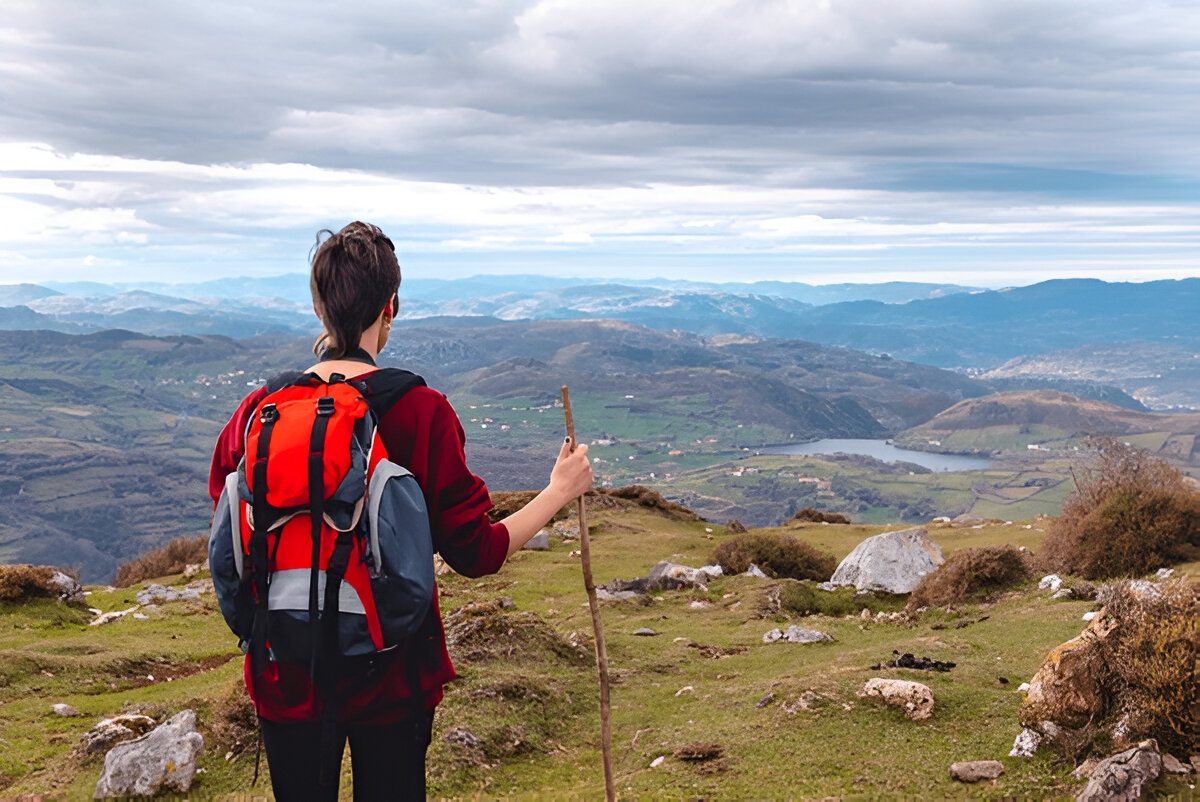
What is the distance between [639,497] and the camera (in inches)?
2461

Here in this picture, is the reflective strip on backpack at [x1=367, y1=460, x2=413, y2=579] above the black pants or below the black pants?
above

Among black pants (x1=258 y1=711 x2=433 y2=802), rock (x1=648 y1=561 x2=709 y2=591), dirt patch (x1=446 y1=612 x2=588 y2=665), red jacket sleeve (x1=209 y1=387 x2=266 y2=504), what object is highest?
red jacket sleeve (x1=209 y1=387 x2=266 y2=504)

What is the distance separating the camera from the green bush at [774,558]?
37.6m

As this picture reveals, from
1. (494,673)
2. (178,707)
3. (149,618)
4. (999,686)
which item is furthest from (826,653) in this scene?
(149,618)

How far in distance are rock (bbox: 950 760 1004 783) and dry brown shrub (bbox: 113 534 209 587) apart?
149 ft

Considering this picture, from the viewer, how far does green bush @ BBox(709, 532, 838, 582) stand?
123ft

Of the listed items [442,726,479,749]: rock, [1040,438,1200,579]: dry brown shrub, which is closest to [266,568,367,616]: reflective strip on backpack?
[442,726,479,749]: rock

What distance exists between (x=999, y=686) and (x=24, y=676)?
2019cm

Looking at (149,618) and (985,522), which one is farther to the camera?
(985,522)

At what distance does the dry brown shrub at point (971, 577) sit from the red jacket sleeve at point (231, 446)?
87.9 feet

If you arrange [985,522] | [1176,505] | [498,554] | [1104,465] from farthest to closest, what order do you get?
[985,522] → [1104,465] → [1176,505] → [498,554]

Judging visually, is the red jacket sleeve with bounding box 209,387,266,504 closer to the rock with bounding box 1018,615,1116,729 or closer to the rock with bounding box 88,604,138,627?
the rock with bounding box 1018,615,1116,729

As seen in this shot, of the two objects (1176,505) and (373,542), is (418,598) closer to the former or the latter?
(373,542)

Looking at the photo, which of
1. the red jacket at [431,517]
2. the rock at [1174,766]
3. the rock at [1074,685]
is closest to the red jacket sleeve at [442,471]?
the red jacket at [431,517]
